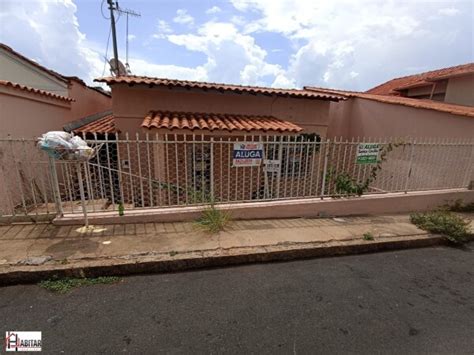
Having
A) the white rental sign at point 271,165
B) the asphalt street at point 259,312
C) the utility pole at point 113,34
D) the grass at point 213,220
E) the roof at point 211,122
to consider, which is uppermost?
the utility pole at point 113,34

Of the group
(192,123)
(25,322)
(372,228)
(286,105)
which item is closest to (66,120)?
(192,123)

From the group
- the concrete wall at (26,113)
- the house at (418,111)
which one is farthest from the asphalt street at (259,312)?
the house at (418,111)

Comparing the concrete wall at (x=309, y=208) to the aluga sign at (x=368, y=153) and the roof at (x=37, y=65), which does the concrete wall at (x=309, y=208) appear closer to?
the aluga sign at (x=368, y=153)

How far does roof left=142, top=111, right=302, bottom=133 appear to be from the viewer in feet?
17.2

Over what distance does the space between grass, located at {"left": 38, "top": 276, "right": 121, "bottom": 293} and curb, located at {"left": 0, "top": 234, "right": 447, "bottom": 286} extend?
2.0 inches

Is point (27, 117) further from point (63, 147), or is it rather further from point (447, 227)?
point (447, 227)

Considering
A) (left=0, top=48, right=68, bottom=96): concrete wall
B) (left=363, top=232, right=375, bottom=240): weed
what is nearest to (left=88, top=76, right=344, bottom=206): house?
(left=363, top=232, right=375, bottom=240): weed

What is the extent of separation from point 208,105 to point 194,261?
15.3 feet

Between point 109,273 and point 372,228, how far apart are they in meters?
4.16

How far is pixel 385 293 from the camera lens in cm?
285

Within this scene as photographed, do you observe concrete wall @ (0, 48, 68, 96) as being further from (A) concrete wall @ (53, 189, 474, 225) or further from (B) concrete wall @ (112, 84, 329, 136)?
(A) concrete wall @ (53, 189, 474, 225)

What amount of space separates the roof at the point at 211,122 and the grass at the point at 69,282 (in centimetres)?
297

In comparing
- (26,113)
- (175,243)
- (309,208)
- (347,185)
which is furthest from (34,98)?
(347,185)

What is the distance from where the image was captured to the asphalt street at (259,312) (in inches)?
82.7
